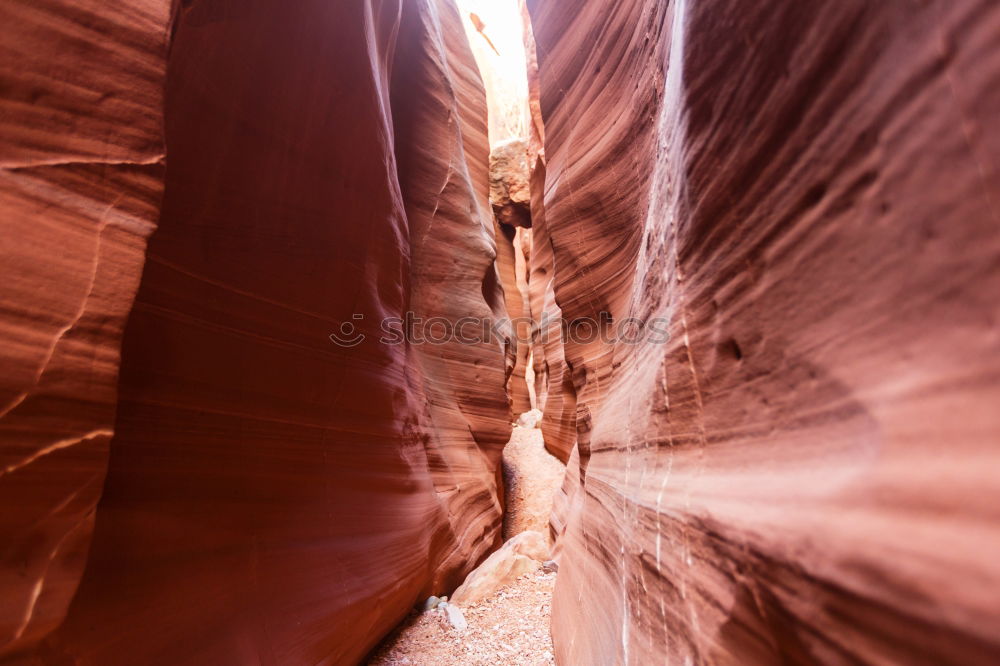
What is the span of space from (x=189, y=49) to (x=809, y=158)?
8.00 feet

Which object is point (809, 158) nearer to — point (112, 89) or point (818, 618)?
point (818, 618)

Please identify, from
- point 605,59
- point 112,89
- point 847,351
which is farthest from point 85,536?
point 605,59

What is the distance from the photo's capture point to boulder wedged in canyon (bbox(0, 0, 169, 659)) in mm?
1170

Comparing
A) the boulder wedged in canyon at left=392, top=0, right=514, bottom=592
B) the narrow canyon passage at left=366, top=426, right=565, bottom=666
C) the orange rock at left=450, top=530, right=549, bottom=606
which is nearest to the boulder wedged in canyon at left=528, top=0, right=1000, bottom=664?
the narrow canyon passage at left=366, top=426, right=565, bottom=666

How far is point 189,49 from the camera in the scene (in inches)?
76.9

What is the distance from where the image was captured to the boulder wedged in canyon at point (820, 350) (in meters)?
0.66

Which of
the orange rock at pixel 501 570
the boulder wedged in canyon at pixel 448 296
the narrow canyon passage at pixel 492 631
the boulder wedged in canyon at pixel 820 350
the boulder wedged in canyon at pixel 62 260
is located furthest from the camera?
the boulder wedged in canyon at pixel 448 296

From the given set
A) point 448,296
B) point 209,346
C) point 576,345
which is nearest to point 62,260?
point 209,346

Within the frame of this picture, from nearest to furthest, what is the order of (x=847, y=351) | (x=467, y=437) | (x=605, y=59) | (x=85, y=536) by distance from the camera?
1. (x=847, y=351)
2. (x=85, y=536)
3. (x=605, y=59)
4. (x=467, y=437)

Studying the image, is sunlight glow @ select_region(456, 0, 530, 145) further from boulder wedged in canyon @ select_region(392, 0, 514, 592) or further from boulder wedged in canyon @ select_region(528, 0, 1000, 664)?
boulder wedged in canyon @ select_region(528, 0, 1000, 664)

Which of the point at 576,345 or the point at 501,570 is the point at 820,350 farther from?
the point at 501,570

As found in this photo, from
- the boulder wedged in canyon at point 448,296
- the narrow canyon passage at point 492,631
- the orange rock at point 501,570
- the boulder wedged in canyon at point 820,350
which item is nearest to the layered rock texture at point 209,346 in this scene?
the narrow canyon passage at point 492,631

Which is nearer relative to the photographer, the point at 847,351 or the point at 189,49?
the point at 847,351

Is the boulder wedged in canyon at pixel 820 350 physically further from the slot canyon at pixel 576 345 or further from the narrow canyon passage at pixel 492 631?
the narrow canyon passage at pixel 492 631
